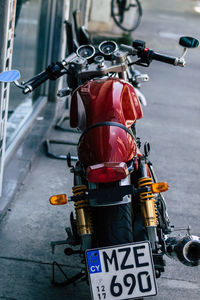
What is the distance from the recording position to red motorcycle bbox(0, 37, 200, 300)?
3084mm

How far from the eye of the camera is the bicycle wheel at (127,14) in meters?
13.1

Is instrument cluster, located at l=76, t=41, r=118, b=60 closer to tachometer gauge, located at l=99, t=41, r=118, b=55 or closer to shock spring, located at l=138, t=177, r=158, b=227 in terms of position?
tachometer gauge, located at l=99, t=41, r=118, b=55

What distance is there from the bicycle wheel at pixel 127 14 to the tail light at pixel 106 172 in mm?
10228

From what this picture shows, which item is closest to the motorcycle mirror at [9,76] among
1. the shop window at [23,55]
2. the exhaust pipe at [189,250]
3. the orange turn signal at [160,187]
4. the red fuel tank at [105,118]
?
the red fuel tank at [105,118]

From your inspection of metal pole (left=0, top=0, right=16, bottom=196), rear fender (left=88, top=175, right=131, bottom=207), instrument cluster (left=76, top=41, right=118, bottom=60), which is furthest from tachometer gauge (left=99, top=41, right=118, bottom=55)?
rear fender (left=88, top=175, right=131, bottom=207)

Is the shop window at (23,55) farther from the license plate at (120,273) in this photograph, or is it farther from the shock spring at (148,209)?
the license plate at (120,273)

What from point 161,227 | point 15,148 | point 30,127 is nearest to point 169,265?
point 161,227

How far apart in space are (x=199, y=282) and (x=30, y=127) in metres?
3.18

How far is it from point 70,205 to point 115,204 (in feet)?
5.99

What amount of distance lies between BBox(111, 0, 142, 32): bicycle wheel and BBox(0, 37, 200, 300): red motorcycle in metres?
9.74

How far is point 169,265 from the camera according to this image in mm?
4203

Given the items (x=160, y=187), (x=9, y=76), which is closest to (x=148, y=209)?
(x=160, y=187)

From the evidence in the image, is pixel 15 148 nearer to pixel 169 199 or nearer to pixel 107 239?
pixel 169 199

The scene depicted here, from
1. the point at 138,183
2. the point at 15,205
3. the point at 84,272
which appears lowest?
the point at 15,205
